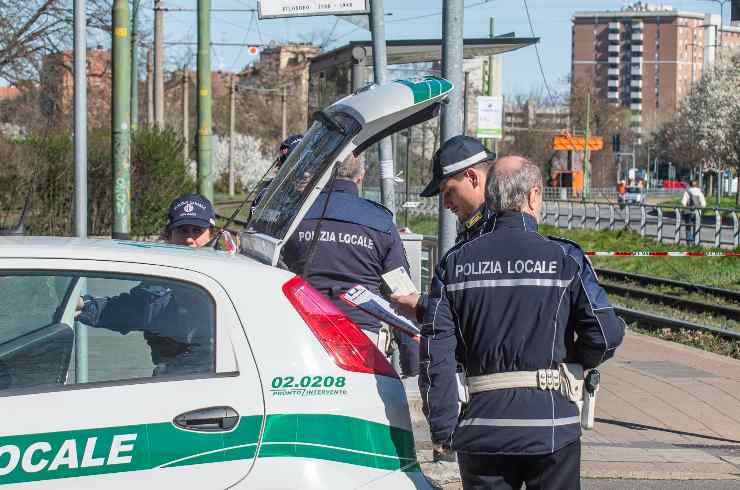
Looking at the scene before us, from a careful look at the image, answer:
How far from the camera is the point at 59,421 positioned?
3.53 meters

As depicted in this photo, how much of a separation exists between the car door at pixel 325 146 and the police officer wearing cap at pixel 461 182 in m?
0.21

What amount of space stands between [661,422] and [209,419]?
570cm

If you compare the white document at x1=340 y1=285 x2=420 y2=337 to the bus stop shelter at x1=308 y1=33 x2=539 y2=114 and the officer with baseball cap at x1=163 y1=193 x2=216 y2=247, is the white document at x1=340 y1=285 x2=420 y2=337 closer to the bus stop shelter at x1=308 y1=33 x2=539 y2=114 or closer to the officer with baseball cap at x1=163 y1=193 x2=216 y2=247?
the officer with baseball cap at x1=163 y1=193 x2=216 y2=247

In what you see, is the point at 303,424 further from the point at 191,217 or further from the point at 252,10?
the point at 252,10

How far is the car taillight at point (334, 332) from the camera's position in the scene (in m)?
3.84

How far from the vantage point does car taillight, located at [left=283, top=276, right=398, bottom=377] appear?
12.6 feet

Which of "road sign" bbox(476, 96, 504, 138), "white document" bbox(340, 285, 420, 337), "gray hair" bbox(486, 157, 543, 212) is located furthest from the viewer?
"road sign" bbox(476, 96, 504, 138)

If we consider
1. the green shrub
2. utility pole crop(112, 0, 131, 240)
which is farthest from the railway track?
Answer: the green shrub

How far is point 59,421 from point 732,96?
221ft

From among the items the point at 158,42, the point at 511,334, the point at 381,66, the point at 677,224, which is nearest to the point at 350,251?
the point at 511,334

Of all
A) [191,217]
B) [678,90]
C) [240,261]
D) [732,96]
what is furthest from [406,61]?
[678,90]

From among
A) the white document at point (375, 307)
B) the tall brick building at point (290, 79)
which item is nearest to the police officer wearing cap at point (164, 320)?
the white document at point (375, 307)

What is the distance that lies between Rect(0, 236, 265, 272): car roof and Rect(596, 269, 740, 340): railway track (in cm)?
1102

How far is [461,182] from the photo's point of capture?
4609 millimetres
